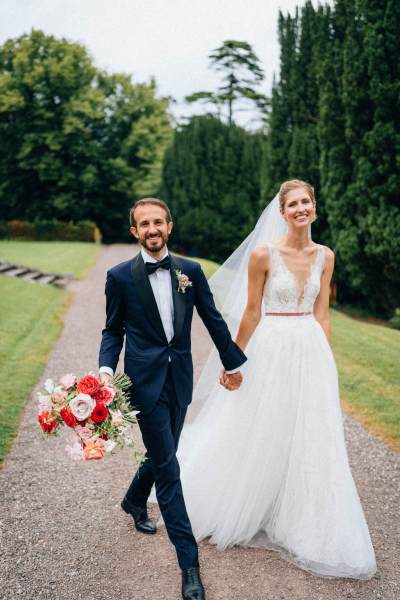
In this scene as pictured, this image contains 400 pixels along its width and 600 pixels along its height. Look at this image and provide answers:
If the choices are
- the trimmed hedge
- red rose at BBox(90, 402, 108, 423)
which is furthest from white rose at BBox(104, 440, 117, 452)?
the trimmed hedge

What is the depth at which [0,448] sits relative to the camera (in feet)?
15.8

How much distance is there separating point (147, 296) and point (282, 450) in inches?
53.2

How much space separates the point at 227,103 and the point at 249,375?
1332 inches

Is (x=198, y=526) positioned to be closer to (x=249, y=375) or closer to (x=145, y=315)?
(x=249, y=375)

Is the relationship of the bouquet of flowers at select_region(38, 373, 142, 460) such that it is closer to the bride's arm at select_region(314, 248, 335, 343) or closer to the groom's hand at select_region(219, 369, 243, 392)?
the groom's hand at select_region(219, 369, 243, 392)

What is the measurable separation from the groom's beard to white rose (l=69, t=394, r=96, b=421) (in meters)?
0.85

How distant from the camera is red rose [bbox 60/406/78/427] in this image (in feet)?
8.51

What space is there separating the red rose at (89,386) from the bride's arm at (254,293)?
3.94 feet

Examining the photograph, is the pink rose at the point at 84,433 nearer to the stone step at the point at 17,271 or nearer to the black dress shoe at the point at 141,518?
the black dress shoe at the point at 141,518

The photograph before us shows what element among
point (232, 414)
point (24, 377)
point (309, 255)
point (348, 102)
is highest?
point (348, 102)

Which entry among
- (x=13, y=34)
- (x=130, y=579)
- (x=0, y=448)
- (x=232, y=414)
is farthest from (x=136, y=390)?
(x=13, y=34)

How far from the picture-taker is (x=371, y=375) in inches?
292

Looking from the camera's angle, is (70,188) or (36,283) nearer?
(36,283)

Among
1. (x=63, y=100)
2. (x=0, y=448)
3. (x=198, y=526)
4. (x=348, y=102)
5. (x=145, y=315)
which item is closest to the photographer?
(x=145, y=315)
